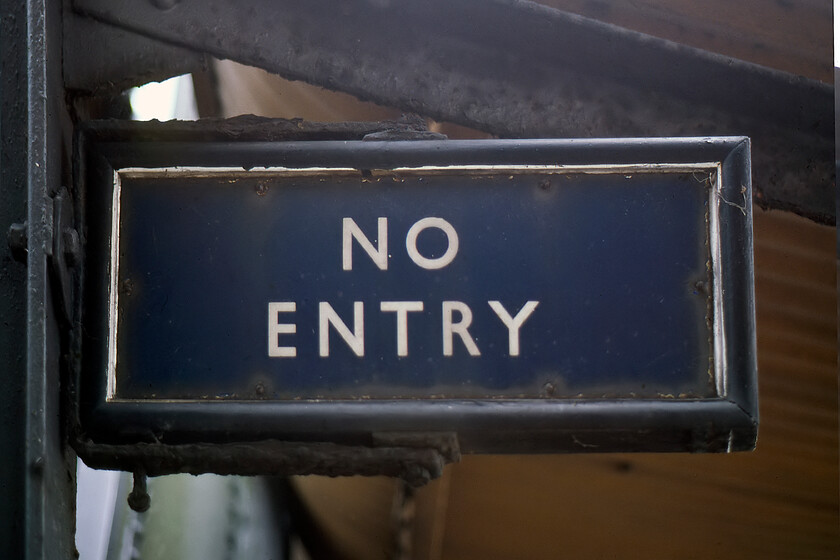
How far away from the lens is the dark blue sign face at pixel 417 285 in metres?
1.10

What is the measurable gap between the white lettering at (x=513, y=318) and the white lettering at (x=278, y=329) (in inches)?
9.2

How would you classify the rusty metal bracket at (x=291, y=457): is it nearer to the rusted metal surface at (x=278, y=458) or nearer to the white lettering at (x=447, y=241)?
the rusted metal surface at (x=278, y=458)

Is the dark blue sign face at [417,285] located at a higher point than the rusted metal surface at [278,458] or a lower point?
higher

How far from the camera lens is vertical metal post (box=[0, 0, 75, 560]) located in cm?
110

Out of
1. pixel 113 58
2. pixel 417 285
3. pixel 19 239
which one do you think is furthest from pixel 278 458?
pixel 113 58

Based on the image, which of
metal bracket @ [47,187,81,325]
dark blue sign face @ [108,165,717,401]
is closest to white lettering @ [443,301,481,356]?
dark blue sign face @ [108,165,717,401]

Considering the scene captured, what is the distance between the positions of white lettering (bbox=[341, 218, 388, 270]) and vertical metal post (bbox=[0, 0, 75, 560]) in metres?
0.35

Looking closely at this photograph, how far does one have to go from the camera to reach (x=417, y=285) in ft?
3.67

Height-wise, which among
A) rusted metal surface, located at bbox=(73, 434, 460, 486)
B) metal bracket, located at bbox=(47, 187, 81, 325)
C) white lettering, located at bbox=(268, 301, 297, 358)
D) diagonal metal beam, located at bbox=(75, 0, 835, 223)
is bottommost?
rusted metal surface, located at bbox=(73, 434, 460, 486)

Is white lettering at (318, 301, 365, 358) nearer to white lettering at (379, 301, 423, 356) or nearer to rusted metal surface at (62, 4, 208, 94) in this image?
white lettering at (379, 301, 423, 356)

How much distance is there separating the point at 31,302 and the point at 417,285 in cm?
45

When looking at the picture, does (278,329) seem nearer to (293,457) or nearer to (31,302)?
(293,457)

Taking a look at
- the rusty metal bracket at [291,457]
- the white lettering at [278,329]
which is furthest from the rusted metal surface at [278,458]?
the white lettering at [278,329]

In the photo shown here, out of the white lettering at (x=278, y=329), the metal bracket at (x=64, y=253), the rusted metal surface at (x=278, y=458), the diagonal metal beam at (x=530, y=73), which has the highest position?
the diagonal metal beam at (x=530, y=73)
